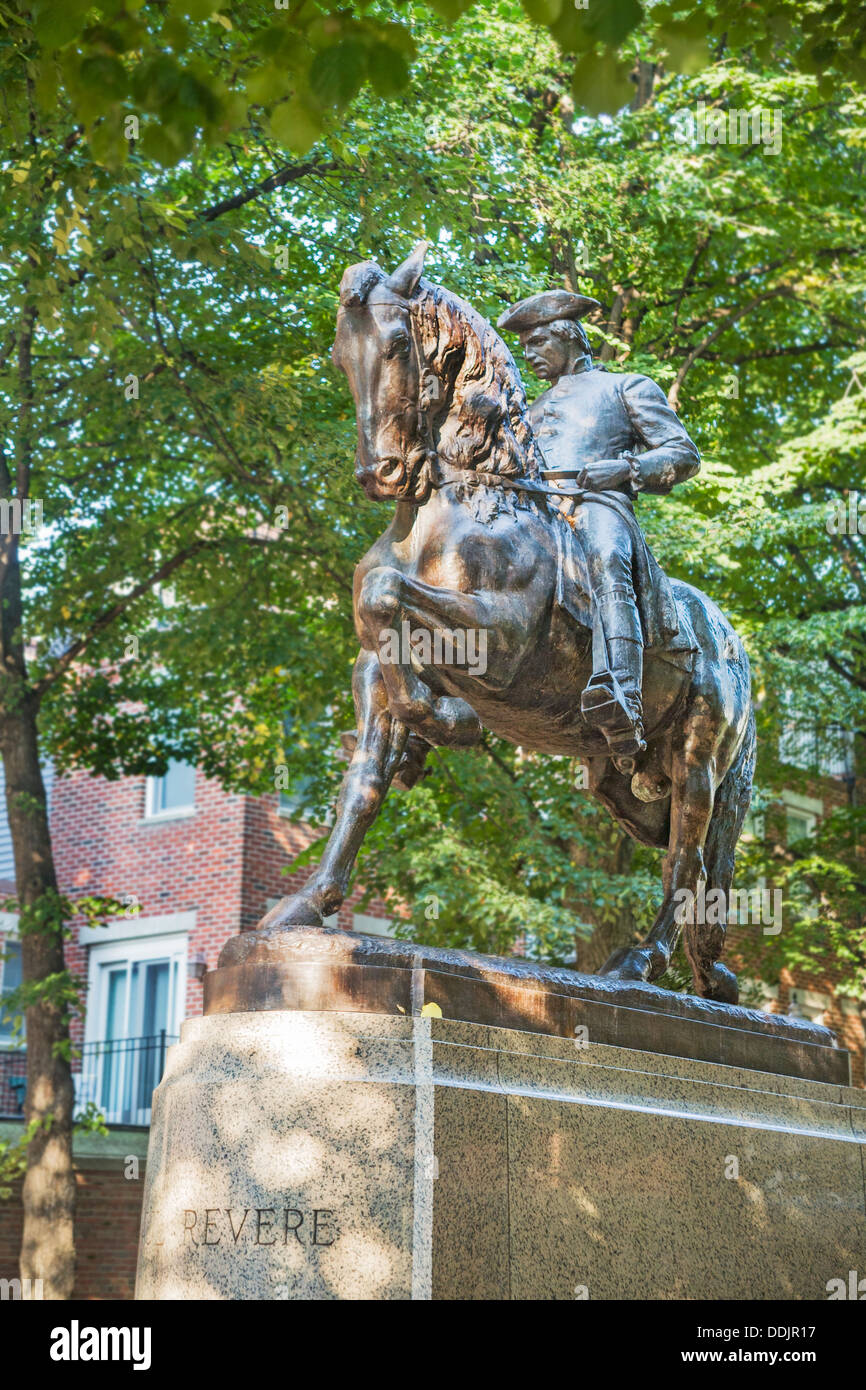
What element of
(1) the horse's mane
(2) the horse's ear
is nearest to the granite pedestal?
(1) the horse's mane

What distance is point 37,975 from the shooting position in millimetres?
14055

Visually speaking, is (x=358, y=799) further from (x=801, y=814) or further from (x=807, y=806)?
(x=801, y=814)

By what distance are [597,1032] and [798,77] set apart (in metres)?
13.5

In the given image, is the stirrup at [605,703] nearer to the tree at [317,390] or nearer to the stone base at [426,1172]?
the stone base at [426,1172]

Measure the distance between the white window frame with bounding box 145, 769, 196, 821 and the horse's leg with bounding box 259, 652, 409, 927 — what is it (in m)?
16.4

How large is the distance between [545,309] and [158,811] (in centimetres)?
1665

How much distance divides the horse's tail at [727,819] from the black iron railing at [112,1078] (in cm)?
1238

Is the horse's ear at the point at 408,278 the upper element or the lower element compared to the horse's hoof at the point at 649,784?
upper

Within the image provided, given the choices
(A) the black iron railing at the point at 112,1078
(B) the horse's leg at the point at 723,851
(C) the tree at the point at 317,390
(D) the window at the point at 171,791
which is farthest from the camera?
(D) the window at the point at 171,791


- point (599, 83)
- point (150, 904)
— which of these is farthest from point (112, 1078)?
point (599, 83)

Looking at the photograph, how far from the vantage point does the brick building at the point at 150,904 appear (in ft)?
66.8

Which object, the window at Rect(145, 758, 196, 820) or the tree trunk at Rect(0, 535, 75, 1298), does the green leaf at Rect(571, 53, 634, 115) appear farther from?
the window at Rect(145, 758, 196, 820)

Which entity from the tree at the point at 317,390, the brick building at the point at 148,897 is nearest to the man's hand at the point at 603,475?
the tree at the point at 317,390
